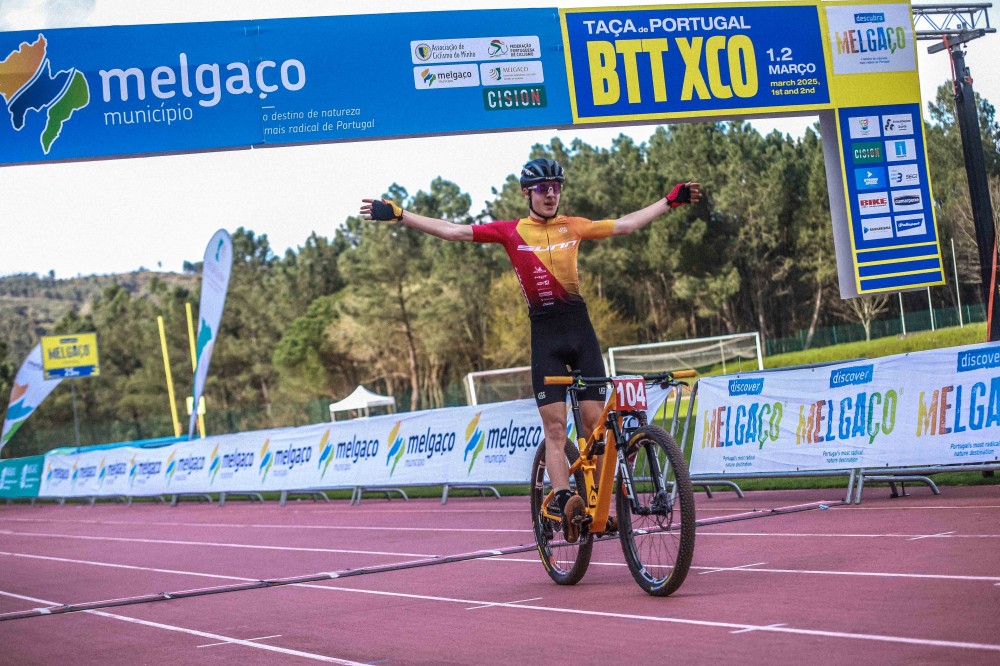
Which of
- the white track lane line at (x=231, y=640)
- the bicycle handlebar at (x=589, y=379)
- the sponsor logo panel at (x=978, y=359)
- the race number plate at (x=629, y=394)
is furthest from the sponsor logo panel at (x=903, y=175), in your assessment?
the white track lane line at (x=231, y=640)

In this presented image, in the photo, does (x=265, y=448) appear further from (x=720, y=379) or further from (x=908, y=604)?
(x=908, y=604)

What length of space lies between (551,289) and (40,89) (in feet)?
34.0

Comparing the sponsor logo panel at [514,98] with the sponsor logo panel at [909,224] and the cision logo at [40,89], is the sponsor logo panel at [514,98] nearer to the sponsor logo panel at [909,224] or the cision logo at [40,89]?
the cision logo at [40,89]

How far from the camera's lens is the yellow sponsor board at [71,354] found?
53.6 m

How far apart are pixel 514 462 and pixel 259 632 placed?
10.0 meters

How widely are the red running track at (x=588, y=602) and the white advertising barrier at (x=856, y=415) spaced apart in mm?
518

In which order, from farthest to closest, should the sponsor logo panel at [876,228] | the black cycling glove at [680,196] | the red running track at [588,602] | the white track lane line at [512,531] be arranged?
the sponsor logo panel at [876,228] < the white track lane line at [512,531] < the black cycling glove at [680,196] < the red running track at [588,602]

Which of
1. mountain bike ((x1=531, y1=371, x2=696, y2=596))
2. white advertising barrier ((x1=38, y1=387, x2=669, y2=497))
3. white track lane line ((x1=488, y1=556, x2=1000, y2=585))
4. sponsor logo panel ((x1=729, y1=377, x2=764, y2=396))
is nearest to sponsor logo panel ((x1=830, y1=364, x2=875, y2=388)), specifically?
sponsor logo panel ((x1=729, y1=377, x2=764, y2=396))

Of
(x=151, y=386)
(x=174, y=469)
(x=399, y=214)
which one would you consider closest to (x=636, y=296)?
(x=151, y=386)

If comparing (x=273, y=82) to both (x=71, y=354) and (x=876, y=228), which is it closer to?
(x=876, y=228)

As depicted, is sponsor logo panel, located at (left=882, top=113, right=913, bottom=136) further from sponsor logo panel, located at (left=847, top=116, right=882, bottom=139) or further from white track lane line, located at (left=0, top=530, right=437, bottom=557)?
white track lane line, located at (left=0, top=530, right=437, bottom=557)

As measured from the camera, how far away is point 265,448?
24609 mm

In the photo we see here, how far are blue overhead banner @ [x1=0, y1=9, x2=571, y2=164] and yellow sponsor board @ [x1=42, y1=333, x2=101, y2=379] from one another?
40016 millimetres

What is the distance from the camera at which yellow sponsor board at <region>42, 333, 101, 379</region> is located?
53625 mm
